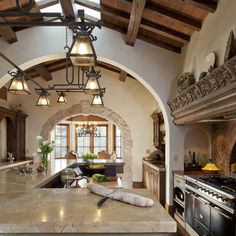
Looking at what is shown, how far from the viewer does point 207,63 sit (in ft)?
13.9

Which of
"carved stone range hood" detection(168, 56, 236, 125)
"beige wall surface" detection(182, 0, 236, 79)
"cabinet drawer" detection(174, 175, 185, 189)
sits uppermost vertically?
"beige wall surface" detection(182, 0, 236, 79)

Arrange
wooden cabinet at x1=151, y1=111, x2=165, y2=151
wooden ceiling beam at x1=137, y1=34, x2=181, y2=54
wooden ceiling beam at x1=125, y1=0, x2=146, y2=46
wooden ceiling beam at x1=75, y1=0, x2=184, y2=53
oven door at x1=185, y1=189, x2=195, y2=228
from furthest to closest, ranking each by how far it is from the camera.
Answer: wooden cabinet at x1=151, y1=111, x2=165, y2=151 < wooden ceiling beam at x1=137, y1=34, x2=181, y2=54 < wooden ceiling beam at x1=75, y1=0, x2=184, y2=53 < oven door at x1=185, y1=189, x2=195, y2=228 < wooden ceiling beam at x1=125, y1=0, x2=146, y2=46

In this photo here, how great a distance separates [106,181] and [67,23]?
2654mm

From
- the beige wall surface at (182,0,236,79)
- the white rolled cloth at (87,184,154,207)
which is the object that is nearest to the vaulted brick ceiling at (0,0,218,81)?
the beige wall surface at (182,0,236,79)

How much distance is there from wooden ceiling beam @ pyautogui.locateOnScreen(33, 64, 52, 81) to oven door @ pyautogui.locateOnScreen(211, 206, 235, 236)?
5.87 m

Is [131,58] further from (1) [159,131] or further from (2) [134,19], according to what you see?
(1) [159,131]

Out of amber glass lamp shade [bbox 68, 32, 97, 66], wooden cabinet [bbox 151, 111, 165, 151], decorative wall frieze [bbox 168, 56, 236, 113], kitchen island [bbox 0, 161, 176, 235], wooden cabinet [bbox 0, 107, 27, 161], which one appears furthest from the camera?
wooden cabinet [bbox 0, 107, 27, 161]

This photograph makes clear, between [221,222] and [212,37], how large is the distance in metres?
2.41

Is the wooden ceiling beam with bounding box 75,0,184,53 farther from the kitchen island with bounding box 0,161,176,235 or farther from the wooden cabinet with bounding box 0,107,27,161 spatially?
the wooden cabinet with bounding box 0,107,27,161

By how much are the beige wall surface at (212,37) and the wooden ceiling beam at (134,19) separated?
3.16ft

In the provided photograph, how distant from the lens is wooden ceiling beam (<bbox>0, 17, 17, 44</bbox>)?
5.19 meters

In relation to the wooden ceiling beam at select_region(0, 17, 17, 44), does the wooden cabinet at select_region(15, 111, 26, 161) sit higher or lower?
lower

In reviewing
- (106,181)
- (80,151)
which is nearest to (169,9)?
(106,181)

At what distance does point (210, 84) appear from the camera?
3.59 m
